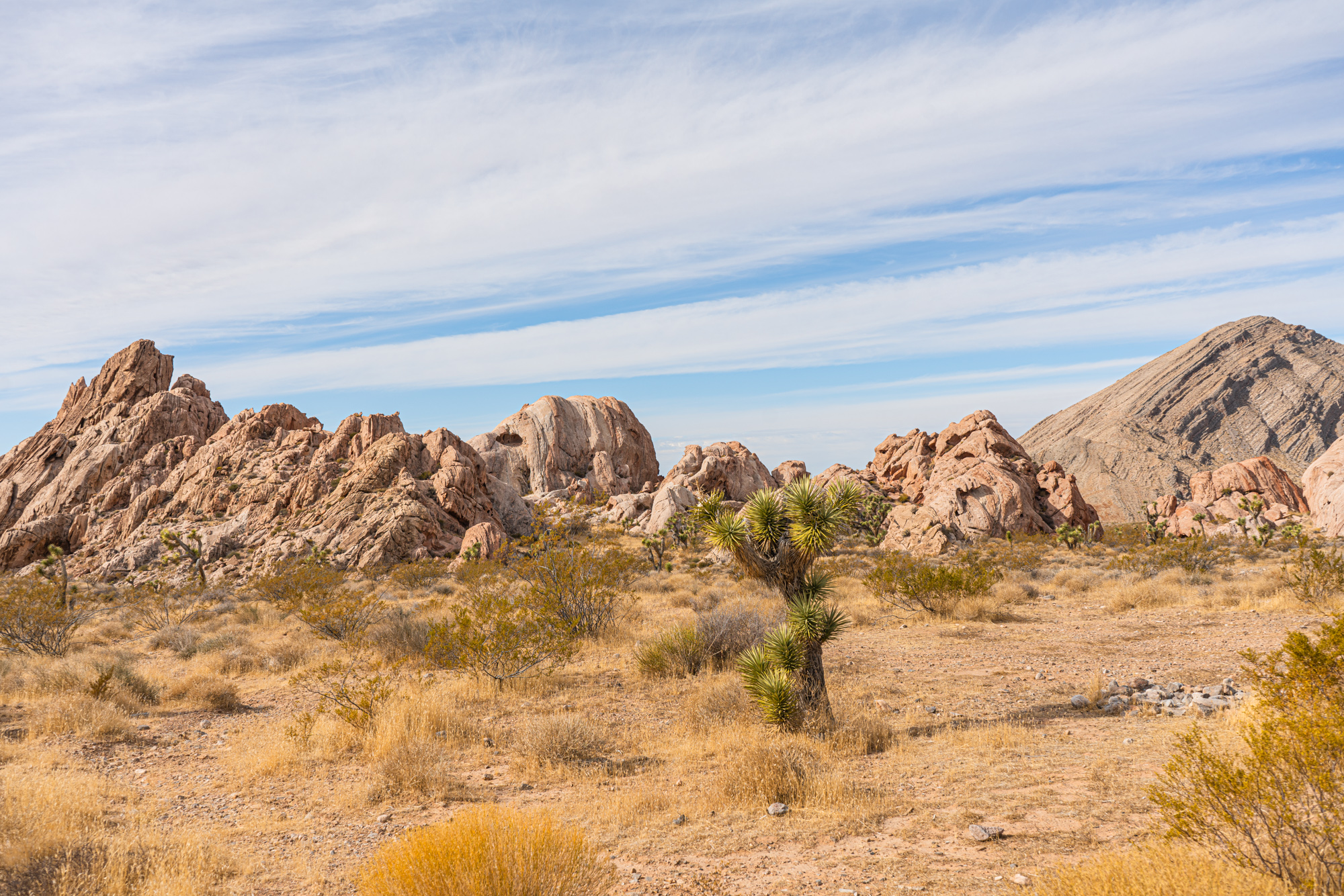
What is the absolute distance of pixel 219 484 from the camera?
50.5 metres

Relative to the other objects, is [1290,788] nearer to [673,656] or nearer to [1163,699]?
[1163,699]

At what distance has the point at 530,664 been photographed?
13.4 metres

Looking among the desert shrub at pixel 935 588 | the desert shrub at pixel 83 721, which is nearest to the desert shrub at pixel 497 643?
the desert shrub at pixel 83 721

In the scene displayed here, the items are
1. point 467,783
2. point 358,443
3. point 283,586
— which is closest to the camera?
point 467,783

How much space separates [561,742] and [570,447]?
6867cm

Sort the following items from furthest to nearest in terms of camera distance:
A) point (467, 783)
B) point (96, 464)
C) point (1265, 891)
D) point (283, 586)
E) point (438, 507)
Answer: point (96, 464) < point (438, 507) < point (283, 586) < point (467, 783) < point (1265, 891)

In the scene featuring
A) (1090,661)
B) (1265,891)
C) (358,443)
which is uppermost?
(358,443)

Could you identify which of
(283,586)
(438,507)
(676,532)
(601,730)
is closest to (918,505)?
(676,532)

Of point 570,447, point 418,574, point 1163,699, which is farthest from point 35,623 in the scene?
point 570,447

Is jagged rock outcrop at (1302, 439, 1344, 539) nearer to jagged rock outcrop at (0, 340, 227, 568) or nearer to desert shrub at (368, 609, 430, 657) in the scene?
desert shrub at (368, 609, 430, 657)

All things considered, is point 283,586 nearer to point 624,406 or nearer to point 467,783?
point 467,783

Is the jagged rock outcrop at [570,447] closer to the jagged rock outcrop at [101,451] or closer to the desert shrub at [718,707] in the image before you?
the jagged rock outcrop at [101,451]

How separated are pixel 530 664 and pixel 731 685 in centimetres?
421

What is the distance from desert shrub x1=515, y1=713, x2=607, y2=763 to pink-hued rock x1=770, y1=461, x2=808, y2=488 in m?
67.1
